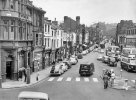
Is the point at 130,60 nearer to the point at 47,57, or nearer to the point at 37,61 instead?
the point at 37,61

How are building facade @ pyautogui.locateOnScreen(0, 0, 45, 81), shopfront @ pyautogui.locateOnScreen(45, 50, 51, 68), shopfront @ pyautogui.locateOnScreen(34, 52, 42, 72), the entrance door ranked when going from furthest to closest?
1. shopfront @ pyautogui.locateOnScreen(45, 50, 51, 68)
2. shopfront @ pyautogui.locateOnScreen(34, 52, 42, 72)
3. the entrance door
4. building facade @ pyautogui.locateOnScreen(0, 0, 45, 81)

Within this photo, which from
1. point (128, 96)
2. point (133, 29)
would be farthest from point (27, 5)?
point (133, 29)

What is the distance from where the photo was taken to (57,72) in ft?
143

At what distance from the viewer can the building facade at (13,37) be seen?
114ft

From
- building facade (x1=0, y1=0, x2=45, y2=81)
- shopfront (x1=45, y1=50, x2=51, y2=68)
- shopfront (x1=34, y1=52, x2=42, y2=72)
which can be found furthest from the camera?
shopfront (x1=45, y1=50, x2=51, y2=68)

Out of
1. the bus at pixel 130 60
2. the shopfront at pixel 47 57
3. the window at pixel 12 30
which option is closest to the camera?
the window at pixel 12 30

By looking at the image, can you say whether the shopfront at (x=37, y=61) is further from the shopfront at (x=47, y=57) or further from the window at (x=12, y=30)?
the window at (x=12, y=30)

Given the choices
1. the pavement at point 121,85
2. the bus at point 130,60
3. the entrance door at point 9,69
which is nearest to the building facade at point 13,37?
the entrance door at point 9,69

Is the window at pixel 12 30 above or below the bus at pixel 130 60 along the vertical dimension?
above

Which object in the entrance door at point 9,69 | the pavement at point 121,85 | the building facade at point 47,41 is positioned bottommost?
the pavement at point 121,85

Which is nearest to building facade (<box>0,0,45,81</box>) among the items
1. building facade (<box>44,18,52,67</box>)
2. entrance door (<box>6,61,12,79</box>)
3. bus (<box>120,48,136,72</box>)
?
entrance door (<box>6,61,12,79</box>)

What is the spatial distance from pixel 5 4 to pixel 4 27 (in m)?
2.98

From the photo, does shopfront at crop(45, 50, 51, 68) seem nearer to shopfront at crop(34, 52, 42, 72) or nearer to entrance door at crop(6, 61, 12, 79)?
shopfront at crop(34, 52, 42, 72)

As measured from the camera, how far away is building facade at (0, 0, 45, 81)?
34.8 meters
